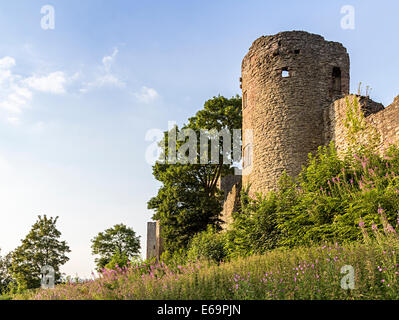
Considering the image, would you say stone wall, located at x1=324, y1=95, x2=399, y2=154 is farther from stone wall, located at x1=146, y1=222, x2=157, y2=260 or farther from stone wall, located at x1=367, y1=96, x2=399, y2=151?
stone wall, located at x1=146, y1=222, x2=157, y2=260

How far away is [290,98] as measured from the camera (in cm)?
1512

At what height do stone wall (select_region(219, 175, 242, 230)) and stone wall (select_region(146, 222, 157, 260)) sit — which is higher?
stone wall (select_region(219, 175, 242, 230))

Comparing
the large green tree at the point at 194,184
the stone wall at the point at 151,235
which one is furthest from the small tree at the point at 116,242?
the large green tree at the point at 194,184

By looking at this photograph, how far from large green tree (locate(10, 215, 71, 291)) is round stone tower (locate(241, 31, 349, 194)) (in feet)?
62.6

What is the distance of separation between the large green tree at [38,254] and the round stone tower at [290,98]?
19.1 metres

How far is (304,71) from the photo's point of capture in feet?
50.1

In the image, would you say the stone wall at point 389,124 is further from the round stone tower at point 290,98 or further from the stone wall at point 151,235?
the stone wall at point 151,235

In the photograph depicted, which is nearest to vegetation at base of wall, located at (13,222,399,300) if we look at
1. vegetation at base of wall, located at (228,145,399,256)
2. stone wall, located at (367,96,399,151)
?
vegetation at base of wall, located at (228,145,399,256)

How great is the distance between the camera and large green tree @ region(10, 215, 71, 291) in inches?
1089

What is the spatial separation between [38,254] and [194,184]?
47.6 feet

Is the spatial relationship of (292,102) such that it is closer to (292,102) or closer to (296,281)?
(292,102)

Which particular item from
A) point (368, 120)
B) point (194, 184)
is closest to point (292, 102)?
point (368, 120)

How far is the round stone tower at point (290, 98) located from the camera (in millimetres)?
14883
